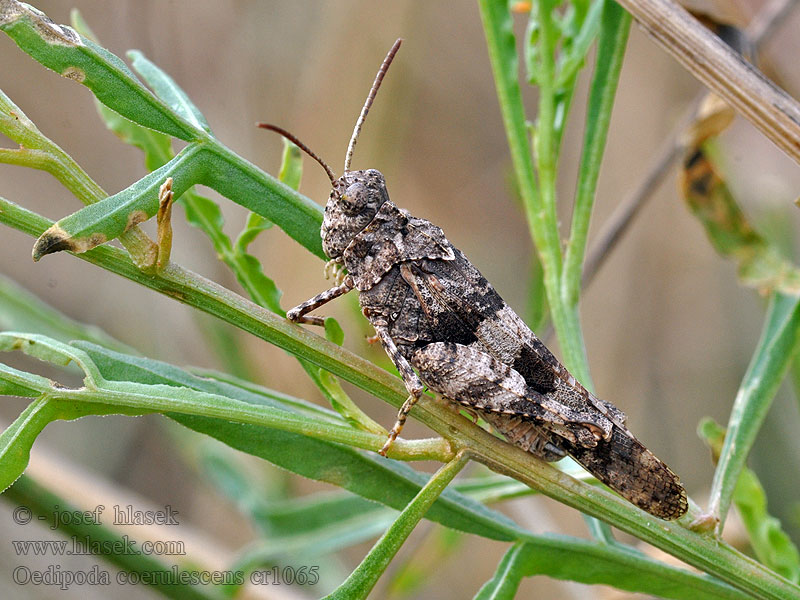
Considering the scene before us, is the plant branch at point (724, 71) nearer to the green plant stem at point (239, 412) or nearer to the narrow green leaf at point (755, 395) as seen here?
the narrow green leaf at point (755, 395)

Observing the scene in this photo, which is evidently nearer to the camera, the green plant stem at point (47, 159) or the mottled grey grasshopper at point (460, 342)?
the green plant stem at point (47, 159)

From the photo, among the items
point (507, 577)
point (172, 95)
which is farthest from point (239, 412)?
point (172, 95)

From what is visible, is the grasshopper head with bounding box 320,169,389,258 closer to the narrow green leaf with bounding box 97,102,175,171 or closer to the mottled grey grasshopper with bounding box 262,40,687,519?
the mottled grey grasshopper with bounding box 262,40,687,519

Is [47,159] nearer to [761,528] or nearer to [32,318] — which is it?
[32,318]

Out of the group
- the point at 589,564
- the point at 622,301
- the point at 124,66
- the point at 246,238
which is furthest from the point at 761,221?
the point at 124,66

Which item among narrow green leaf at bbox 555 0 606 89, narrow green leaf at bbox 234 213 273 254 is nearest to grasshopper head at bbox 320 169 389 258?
narrow green leaf at bbox 234 213 273 254

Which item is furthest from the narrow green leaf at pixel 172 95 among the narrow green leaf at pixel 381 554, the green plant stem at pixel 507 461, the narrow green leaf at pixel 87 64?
the narrow green leaf at pixel 381 554
